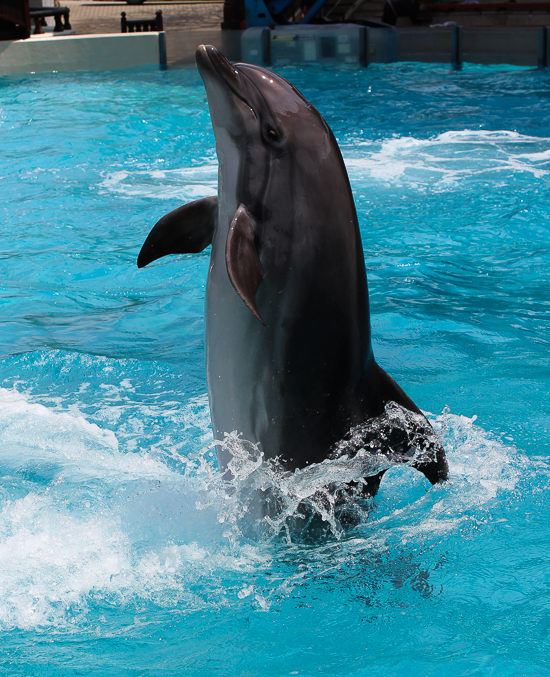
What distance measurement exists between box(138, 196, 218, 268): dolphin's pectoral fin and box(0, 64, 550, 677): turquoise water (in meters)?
0.86

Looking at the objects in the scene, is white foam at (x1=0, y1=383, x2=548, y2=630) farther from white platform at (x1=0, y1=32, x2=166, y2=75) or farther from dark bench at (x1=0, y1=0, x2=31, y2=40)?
dark bench at (x1=0, y1=0, x2=31, y2=40)

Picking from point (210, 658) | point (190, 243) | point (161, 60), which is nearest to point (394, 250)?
point (190, 243)

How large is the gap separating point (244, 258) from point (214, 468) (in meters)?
1.62

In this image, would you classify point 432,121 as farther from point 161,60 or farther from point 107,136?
point 161,60

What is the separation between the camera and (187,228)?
111 inches

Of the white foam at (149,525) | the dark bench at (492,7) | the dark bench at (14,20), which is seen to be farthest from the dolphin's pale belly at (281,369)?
the dark bench at (492,7)

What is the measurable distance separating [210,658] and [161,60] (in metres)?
20.5

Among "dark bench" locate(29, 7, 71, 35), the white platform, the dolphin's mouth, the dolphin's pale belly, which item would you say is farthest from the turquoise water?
"dark bench" locate(29, 7, 71, 35)

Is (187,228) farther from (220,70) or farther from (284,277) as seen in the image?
(220,70)

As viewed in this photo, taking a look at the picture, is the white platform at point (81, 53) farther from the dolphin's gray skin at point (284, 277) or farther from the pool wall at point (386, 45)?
the dolphin's gray skin at point (284, 277)

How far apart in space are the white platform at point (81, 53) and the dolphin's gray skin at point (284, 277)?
1907 centimetres

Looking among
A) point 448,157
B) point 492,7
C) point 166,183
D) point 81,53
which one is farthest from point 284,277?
point 492,7

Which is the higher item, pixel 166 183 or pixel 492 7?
pixel 492 7

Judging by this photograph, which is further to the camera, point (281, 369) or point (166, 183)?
point (166, 183)
